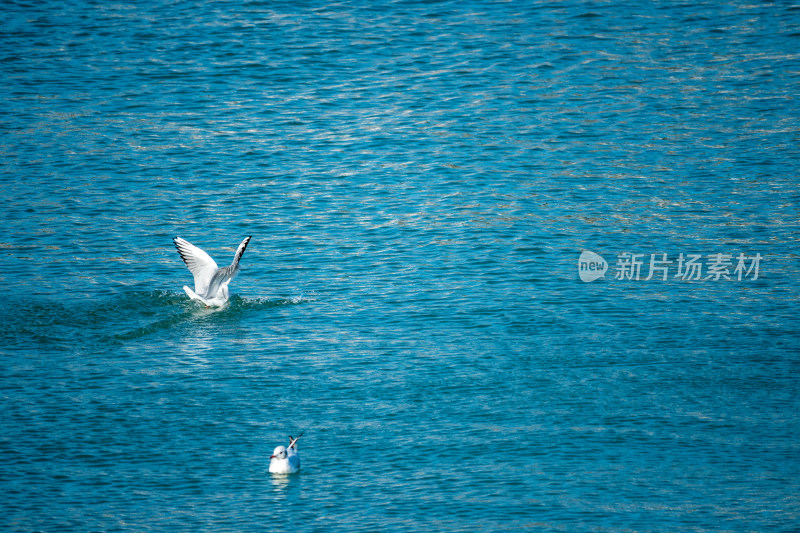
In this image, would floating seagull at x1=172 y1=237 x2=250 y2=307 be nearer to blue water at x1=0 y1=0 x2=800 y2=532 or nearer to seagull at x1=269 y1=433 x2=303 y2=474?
blue water at x1=0 y1=0 x2=800 y2=532

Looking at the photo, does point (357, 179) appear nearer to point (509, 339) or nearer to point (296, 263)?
point (296, 263)

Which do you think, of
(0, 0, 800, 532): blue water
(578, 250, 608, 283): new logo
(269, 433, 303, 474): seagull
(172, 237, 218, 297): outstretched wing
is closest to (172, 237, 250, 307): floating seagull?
(172, 237, 218, 297): outstretched wing

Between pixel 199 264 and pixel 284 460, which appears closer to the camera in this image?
pixel 284 460

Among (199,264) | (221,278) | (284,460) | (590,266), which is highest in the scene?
(199,264)

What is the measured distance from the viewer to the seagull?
11.0m

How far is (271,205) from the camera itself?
20.2 metres

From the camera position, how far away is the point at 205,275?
52.1ft

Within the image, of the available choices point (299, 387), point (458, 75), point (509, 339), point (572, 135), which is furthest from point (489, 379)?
point (458, 75)

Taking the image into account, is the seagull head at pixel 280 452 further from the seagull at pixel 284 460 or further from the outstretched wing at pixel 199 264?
the outstretched wing at pixel 199 264

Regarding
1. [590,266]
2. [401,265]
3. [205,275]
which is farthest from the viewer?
[401,265]

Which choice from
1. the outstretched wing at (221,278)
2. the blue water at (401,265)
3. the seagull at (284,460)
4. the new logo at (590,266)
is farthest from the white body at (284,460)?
the new logo at (590,266)

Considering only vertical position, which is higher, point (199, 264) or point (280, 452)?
point (199, 264)

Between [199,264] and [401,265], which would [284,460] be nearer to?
[199,264]

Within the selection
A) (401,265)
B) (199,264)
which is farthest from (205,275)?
(401,265)
